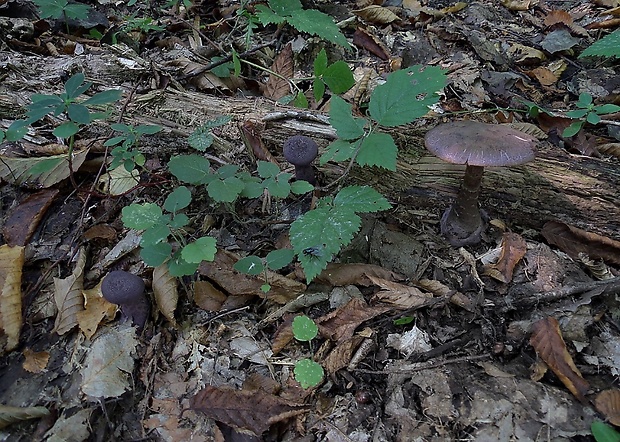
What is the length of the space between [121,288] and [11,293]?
62 centimetres

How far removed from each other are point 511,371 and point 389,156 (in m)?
1.11

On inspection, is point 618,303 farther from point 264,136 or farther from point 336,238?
point 264,136

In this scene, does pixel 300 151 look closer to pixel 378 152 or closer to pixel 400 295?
pixel 378 152

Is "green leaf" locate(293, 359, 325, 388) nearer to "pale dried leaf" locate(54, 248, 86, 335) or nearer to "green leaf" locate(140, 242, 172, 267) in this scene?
"green leaf" locate(140, 242, 172, 267)

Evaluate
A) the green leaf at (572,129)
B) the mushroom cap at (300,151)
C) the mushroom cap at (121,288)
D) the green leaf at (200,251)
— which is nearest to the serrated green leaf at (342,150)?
the mushroom cap at (300,151)

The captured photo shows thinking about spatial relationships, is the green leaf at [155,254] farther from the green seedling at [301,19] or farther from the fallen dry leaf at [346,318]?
the green seedling at [301,19]

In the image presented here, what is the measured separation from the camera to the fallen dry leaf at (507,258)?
2.36 m

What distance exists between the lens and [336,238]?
2047mm

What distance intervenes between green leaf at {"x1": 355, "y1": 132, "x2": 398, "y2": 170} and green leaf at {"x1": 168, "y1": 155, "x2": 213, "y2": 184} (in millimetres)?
815

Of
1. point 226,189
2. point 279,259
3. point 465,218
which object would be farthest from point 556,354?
point 226,189

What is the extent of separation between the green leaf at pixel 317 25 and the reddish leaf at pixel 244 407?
241 cm

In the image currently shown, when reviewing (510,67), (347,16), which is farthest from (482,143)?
(347,16)

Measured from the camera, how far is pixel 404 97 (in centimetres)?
226

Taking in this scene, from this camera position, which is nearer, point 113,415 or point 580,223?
point 113,415
